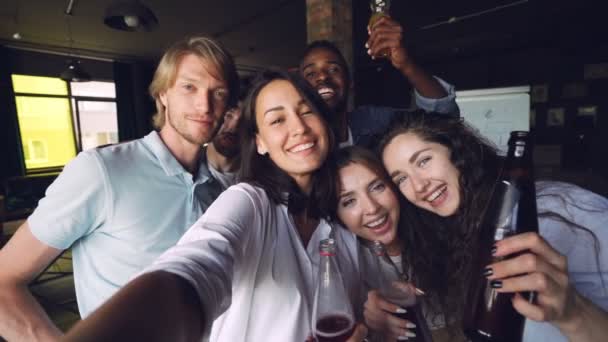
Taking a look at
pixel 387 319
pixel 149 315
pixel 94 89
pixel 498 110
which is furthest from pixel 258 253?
pixel 94 89

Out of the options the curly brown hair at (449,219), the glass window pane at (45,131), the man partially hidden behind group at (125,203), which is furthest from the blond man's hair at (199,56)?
the glass window pane at (45,131)

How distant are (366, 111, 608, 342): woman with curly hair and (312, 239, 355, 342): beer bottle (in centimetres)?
13

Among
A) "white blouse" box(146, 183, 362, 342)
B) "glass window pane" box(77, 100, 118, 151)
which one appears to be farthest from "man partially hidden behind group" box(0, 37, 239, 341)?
"glass window pane" box(77, 100, 118, 151)

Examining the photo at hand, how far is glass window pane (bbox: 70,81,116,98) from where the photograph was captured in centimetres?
847

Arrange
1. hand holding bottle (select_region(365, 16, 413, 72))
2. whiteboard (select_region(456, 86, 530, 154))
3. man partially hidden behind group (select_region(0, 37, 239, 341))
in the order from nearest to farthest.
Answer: man partially hidden behind group (select_region(0, 37, 239, 341)) < hand holding bottle (select_region(365, 16, 413, 72)) < whiteboard (select_region(456, 86, 530, 154))

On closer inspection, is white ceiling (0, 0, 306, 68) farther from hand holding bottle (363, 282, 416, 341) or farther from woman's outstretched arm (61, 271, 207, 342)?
woman's outstretched arm (61, 271, 207, 342)

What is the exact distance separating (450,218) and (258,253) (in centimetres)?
86

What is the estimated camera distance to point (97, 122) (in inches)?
359

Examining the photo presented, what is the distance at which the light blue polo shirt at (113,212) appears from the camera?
3.65ft

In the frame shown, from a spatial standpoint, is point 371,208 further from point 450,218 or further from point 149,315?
point 149,315

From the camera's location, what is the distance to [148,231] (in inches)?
47.8

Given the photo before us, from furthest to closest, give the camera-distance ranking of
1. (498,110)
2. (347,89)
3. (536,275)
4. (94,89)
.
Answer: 1. (94,89)
2. (498,110)
3. (347,89)
4. (536,275)

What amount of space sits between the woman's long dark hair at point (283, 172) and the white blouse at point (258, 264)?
0.36ft

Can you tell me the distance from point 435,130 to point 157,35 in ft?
22.1
